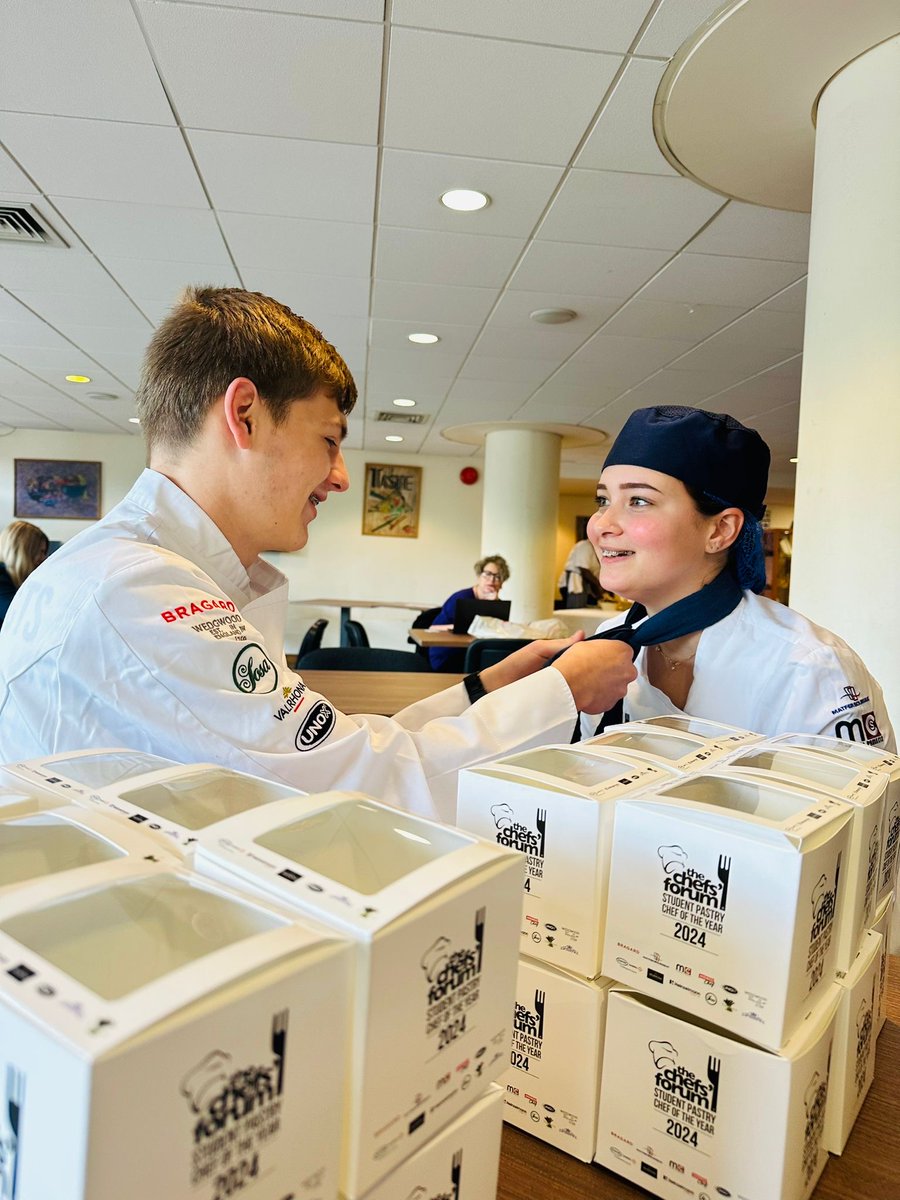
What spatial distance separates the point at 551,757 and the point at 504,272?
13.7ft

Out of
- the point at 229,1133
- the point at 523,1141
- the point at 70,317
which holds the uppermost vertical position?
the point at 70,317

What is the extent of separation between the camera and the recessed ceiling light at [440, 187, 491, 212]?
3.53 metres

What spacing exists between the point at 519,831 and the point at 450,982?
25 cm

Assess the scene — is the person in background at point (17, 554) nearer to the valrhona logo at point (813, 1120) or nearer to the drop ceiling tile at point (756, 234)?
the drop ceiling tile at point (756, 234)

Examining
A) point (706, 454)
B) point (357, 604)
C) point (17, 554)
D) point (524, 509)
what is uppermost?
point (524, 509)

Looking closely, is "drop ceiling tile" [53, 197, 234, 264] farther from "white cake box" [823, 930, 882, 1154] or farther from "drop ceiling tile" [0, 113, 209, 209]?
"white cake box" [823, 930, 882, 1154]

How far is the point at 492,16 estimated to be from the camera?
2377mm

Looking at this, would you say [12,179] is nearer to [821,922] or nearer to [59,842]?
[59,842]

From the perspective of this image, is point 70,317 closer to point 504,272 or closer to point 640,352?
point 504,272

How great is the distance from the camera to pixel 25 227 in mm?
4082

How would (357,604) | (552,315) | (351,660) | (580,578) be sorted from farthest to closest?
(580,578) < (357,604) < (552,315) < (351,660)

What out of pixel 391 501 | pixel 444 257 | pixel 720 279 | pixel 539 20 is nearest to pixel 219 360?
pixel 539 20

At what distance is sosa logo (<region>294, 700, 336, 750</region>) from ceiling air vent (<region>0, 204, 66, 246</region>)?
3.82 metres

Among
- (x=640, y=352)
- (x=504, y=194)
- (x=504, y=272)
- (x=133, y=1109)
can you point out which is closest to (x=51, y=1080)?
(x=133, y=1109)
